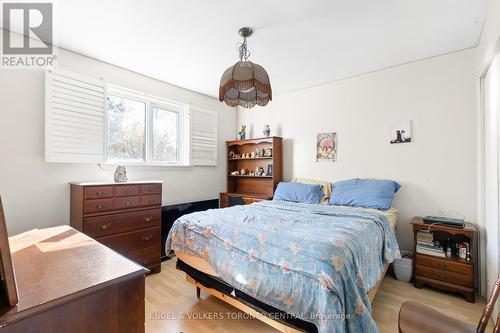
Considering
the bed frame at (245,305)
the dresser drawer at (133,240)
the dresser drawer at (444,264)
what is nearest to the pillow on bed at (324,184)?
the dresser drawer at (444,264)

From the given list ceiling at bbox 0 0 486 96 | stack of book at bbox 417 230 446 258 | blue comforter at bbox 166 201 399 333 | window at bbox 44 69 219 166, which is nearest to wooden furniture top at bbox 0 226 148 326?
blue comforter at bbox 166 201 399 333

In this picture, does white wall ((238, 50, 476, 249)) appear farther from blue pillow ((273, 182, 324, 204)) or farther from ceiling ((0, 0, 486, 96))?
blue pillow ((273, 182, 324, 204))

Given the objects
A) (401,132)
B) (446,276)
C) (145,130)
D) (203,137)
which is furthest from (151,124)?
(446,276)

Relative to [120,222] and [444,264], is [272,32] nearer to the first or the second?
[120,222]

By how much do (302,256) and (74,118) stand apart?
276 cm

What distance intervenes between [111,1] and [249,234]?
213 cm

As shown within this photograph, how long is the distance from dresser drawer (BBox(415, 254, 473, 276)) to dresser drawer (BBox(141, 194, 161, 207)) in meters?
3.01

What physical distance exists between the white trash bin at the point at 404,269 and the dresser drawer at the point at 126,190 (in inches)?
122

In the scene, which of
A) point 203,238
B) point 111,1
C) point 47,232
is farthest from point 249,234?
point 111,1

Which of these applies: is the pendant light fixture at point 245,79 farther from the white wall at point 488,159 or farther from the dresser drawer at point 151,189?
the white wall at point 488,159

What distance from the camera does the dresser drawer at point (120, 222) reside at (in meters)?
2.38

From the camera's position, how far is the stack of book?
2.42 metres

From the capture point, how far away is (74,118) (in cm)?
259

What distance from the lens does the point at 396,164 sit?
9.80 ft
